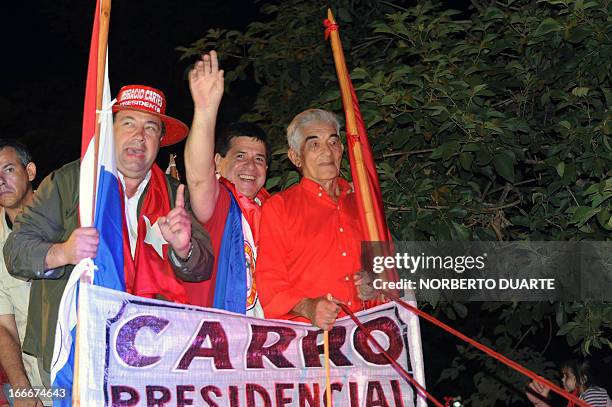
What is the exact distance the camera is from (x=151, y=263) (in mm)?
4184

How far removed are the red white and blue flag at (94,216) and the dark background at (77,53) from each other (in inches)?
350

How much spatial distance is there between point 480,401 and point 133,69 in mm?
7369

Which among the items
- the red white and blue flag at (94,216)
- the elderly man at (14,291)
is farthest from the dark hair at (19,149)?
the red white and blue flag at (94,216)

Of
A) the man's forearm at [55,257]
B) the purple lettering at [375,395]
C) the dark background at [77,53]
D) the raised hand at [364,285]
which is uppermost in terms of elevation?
the dark background at [77,53]

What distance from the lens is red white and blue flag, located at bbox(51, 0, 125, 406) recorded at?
3.84 metres

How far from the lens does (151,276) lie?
4160 millimetres

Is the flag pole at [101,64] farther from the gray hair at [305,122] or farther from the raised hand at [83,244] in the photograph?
the gray hair at [305,122]

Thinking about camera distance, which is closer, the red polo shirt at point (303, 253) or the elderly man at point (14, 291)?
the red polo shirt at point (303, 253)

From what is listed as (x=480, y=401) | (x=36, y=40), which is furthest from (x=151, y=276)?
(x=36, y=40)

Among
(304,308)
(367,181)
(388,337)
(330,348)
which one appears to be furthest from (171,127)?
(388,337)

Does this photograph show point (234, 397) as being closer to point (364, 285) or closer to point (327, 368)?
point (327, 368)

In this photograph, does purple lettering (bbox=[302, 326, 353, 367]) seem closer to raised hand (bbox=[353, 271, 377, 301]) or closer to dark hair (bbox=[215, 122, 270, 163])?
raised hand (bbox=[353, 271, 377, 301])

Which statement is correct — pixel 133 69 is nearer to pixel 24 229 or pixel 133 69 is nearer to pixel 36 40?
pixel 36 40

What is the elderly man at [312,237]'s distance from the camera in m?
4.23
